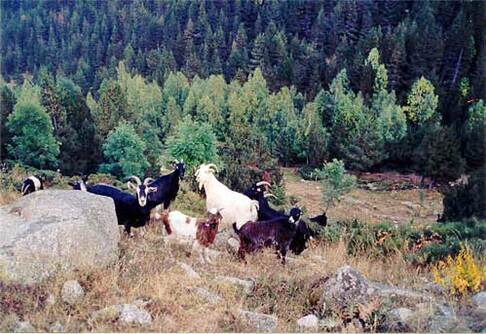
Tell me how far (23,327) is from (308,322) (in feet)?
10.3

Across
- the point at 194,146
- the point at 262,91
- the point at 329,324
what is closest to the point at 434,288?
the point at 329,324

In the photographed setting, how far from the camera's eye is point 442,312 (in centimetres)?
701

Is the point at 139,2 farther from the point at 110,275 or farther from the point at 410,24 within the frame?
the point at 110,275

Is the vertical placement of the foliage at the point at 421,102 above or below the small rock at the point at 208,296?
below

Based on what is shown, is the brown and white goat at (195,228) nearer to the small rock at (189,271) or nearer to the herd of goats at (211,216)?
the herd of goats at (211,216)

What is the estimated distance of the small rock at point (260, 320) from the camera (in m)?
6.49

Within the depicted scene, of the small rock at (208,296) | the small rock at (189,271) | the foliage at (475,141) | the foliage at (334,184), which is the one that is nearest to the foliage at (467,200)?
the foliage at (334,184)

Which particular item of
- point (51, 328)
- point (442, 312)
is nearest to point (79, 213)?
point (51, 328)

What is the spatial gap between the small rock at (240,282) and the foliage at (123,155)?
141ft

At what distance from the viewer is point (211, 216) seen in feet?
31.2

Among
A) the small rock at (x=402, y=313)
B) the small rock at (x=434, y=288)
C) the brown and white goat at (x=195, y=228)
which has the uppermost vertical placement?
the small rock at (x=402, y=313)

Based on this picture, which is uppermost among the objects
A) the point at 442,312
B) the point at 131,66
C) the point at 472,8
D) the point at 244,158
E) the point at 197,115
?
the point at 442,312

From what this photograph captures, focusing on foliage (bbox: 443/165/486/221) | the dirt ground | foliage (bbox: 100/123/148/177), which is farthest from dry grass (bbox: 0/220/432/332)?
foliage (bbox: 100/123/148/177)

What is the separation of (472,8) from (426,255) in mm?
88887
